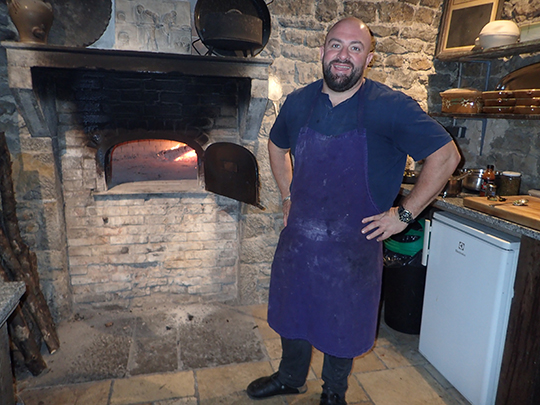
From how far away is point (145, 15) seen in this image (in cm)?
252

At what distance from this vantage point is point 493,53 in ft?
8.43

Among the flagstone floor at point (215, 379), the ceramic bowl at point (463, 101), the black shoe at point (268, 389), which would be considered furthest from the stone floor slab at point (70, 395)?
the ceramic bowl at point (463, 101)

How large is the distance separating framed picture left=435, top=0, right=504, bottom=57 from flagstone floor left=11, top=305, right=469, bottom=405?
2.11 m

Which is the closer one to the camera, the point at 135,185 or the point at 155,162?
the point at 135,185

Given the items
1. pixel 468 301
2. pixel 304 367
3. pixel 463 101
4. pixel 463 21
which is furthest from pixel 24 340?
pixel 463 21

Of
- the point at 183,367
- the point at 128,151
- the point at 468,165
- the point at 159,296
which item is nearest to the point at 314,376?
the point at 183,367

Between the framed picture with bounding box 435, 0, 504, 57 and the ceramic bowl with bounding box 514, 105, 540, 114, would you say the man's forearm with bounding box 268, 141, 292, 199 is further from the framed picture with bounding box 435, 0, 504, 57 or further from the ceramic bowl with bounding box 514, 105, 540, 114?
the framed picture with bounding box 435, 0, 504, 57

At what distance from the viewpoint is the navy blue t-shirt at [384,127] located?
165 cm

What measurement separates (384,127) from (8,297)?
57.9 inches

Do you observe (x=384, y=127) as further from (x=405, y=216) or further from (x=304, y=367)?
(x=304, y=367)

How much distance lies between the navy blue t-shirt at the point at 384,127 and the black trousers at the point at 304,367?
2.59 feet

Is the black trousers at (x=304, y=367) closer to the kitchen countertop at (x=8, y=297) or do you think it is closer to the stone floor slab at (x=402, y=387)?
the stone floor slab at (x=402, y=387)

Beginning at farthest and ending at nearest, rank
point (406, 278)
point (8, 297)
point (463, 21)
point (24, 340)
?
1. point (463, 21)
2. point (406, 278)
3. point (24, 340)
4. point (8, 297)

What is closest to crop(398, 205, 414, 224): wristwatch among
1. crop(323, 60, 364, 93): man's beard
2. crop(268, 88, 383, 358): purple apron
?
crop(268, 88, 383, 358): purple apron
